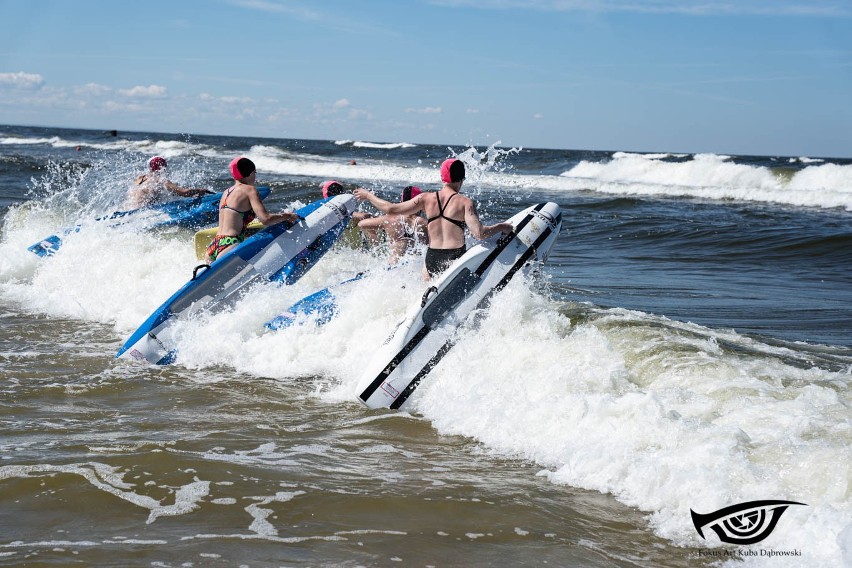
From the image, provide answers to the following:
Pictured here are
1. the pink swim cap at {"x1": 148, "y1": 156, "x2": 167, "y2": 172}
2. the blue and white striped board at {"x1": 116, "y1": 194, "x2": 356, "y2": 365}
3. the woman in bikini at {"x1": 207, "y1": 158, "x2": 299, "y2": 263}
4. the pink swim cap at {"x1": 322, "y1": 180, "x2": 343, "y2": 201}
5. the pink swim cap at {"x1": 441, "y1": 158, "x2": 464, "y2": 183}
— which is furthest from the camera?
the pink swim cap at {"x1": 148, "y1": 156, "x2": 167, "y2": 172}

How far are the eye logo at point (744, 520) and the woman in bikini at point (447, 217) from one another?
11.7ft

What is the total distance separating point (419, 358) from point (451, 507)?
94.7 inches

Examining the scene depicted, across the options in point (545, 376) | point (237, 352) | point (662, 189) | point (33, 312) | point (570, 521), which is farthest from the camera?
point (662, 189)

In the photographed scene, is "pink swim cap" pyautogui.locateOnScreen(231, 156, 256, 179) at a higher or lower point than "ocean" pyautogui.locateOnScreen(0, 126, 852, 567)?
higher

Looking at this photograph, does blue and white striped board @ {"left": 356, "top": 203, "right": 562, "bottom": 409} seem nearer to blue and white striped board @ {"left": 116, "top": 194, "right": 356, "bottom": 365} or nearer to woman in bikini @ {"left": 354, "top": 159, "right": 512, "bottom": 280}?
woman in bikini @ {"left": 354, "top": 159, "right": 512, "bottom": 280}

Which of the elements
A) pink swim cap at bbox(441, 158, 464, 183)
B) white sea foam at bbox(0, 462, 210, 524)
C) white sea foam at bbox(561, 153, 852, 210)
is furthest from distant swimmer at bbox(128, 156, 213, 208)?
white sea foam at bbox(561, 153, 852, 210)

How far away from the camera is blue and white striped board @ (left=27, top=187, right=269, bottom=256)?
12445mm

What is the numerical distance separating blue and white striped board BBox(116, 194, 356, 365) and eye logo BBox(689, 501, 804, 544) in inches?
218

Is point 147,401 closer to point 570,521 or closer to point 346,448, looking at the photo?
point 346,448

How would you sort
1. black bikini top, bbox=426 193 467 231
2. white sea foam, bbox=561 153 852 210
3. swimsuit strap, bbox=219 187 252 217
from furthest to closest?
white sea foam, bbox=561 153 852 210 → swimsuit strap, bbox=219 187 252 217 → black bikini top, bbox=426 193 467 231

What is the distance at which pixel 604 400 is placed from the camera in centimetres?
574

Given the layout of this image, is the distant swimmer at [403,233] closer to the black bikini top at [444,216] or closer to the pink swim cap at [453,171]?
the black bikini top at [444,216]

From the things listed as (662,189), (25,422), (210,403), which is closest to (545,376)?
(210,403)

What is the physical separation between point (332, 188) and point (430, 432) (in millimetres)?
5029
